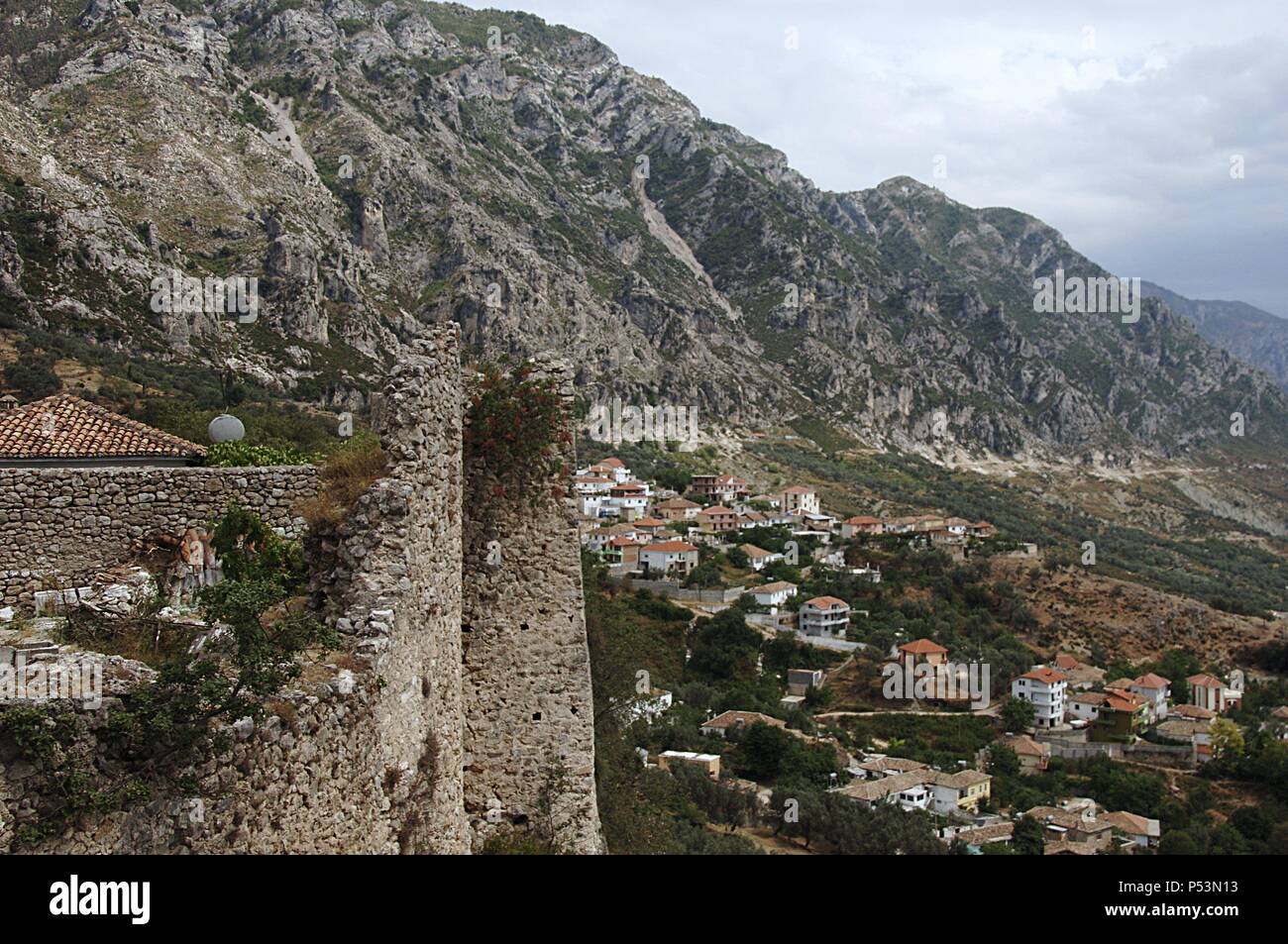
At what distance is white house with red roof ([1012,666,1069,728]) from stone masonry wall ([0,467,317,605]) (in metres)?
46.6

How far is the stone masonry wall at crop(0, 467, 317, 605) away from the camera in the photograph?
21.4 feet

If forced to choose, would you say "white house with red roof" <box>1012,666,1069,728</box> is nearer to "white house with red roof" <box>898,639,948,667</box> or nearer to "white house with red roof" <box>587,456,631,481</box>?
"white house with red roof" <box>898,639,948,667</box>

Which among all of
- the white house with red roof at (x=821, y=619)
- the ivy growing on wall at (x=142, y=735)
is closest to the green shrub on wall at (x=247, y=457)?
the ivy growing on wall at (x=142, y=735)

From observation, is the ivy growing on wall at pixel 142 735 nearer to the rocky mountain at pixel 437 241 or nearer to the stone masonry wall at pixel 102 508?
the rocky mountain at pixel 437 241

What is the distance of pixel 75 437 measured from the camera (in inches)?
336

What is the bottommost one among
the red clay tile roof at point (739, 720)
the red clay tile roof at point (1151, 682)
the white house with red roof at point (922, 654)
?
the red clay tile roof at point (1151, 682)

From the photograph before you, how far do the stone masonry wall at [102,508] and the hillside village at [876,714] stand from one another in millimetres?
13142

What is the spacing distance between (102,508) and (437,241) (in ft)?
342

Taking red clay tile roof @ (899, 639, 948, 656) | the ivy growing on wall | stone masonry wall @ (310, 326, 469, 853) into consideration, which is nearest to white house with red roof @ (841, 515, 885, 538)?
red clay tile roof @ (899, 639, 948, 656)

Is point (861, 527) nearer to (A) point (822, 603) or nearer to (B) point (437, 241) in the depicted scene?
(A) point (822, 603)

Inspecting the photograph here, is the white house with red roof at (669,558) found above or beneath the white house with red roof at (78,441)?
beneath

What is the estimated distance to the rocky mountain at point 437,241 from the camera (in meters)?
65.9
